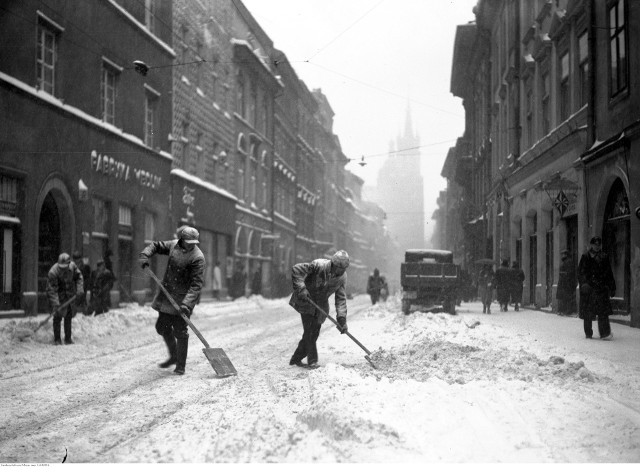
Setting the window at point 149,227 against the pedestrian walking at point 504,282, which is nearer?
the pedestrian walking at point 504,282

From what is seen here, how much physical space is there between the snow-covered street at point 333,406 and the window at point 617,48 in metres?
6.28

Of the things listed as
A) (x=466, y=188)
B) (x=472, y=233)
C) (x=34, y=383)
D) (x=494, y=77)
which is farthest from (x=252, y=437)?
(x=466, y=188)

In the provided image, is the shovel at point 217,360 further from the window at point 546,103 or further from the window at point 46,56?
the window at point 546,103

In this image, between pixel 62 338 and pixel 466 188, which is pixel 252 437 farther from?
pixel 466 188

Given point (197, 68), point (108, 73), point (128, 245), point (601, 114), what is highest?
point (197, 68)

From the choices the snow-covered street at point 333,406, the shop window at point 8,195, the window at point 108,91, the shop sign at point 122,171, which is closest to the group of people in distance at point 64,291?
the snow-covered street at point 333,406

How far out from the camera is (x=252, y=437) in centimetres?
551

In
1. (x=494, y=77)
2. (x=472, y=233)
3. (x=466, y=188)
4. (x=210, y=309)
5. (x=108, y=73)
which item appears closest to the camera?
(x=108, y=73)

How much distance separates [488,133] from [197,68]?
46.4 ft

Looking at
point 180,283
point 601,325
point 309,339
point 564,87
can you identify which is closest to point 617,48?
point 564,87

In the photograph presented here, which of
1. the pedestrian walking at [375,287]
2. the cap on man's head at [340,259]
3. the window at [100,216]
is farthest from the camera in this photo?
the pedestrian walking at [375,287]

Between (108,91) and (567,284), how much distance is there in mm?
14206

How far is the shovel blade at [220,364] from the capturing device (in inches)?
355

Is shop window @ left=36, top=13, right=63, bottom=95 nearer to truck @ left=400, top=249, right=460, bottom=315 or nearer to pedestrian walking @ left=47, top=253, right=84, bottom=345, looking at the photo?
pedestrian walking @ left=47, top=253, right=84, bottom=345
